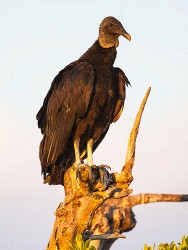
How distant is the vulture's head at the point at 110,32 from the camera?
26.1ft

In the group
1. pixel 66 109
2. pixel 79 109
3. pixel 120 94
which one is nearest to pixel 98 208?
pixel 79 109

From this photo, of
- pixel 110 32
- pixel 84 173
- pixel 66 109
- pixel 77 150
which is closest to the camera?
pixel 84 173

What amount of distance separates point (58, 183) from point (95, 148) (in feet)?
3.01

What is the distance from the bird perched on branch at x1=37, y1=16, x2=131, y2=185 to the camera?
24.2 feet

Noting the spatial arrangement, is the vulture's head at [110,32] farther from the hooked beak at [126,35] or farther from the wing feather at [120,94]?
the wing feather at [120,94]

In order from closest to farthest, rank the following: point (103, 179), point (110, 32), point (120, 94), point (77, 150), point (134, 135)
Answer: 1. point (134, 135)
2. point (103, 179)
3. point (77, 150)
4. point (120, 94)
5. point (110, 32)

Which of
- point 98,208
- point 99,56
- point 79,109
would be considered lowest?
point 98,208

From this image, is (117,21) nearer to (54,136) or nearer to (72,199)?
(54,136)

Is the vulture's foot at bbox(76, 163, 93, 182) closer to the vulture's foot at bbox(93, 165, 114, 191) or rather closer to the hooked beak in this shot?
the vulture's foot at bbox(93, 165, 114, 191)

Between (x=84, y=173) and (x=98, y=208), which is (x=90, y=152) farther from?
(x=98, y=208)

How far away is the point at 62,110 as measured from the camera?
24.7ft

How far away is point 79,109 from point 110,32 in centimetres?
135

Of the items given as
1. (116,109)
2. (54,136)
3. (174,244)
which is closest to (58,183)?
(54,136)

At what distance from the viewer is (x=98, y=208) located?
6.37 m
